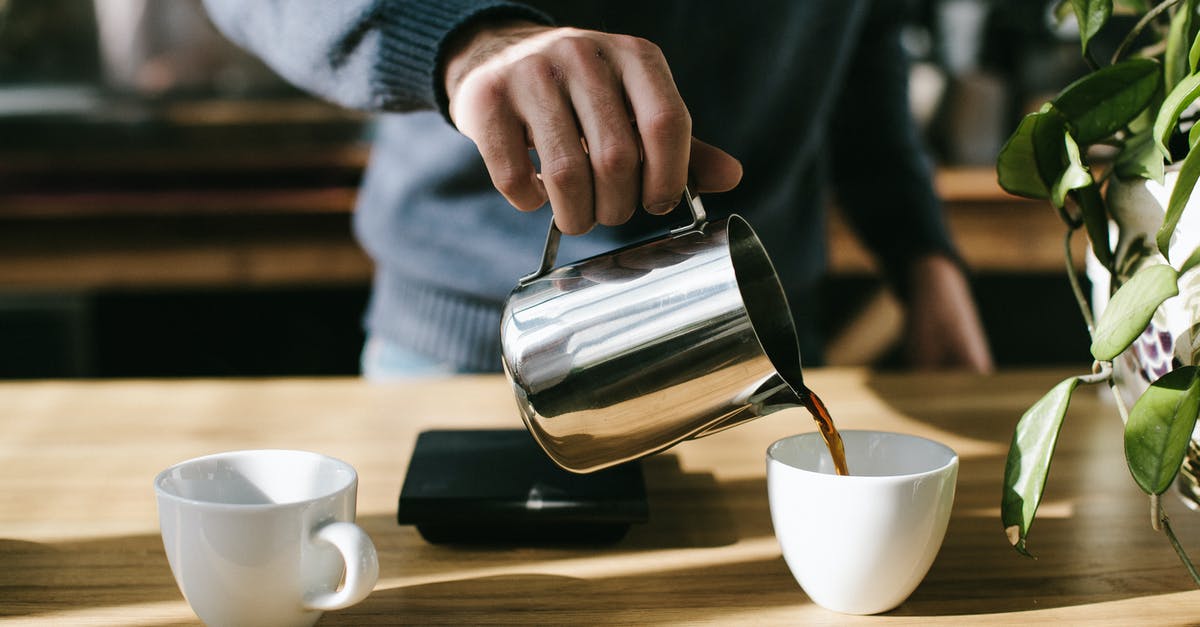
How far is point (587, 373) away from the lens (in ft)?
1.73

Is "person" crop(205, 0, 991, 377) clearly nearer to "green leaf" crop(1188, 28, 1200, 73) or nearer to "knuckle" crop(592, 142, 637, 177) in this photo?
"knuckle" crop(592, 142, 637, 177)

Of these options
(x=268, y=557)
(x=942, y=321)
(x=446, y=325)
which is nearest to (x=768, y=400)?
(x=268, y=557)

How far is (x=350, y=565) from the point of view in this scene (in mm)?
474

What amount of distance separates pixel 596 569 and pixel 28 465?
0.43 metres

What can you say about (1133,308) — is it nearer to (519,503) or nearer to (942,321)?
(519,503)

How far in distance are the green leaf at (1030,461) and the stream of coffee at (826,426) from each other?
0.08 m

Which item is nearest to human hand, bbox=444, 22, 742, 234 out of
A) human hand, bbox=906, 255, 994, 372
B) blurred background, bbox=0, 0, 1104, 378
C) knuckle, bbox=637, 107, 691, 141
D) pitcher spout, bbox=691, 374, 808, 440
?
knuckle, bbox=637, 107, 691, 141

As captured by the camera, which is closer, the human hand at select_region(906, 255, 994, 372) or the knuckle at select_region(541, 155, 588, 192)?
the knuckle at select_region(541, 155, 588, 192)

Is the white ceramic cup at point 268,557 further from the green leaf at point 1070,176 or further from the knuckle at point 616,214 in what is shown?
the green leaf at point 1070,176

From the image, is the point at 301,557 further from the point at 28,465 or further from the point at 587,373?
the point at 28,465

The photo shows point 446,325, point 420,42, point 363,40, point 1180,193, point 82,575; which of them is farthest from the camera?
point 446,325

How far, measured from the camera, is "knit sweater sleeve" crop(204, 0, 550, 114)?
665mm

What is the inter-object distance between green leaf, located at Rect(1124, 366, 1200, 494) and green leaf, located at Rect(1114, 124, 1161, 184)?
4.1 inches

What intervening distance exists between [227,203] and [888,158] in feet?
4.00
